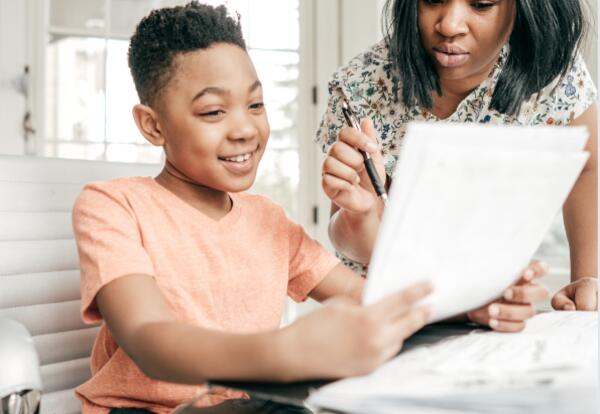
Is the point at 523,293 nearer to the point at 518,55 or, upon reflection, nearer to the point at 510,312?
the point at 510,312

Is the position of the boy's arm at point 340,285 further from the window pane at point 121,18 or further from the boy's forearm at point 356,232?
the window pane at point 121,18

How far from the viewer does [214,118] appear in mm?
923

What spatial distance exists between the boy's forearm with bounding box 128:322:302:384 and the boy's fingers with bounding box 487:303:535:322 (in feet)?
1.05

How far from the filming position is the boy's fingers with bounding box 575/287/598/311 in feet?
3.43

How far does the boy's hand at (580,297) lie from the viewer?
105 centimetres

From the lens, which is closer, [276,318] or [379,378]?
[379,378]

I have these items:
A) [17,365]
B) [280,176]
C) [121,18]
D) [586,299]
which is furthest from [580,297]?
[121,18]

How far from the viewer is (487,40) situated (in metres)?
1.29

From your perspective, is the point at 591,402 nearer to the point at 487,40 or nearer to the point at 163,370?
the point at 163,370

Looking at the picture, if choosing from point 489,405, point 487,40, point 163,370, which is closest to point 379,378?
point 489,405

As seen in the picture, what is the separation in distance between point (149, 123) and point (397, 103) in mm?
638

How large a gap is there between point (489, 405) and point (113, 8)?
9.08ft

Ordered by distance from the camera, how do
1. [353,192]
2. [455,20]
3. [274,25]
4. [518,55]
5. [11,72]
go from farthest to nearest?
[274,25], [11,72], [518,55], [455,20], [353,192]

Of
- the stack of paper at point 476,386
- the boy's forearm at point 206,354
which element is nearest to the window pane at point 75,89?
the boy's forearm at point 206,354
